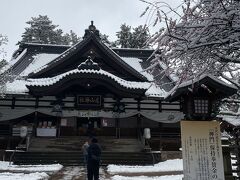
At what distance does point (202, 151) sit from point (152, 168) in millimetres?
7976

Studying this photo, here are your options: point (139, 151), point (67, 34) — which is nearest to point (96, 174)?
point (139, 151)

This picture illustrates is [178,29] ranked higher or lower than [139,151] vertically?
higher

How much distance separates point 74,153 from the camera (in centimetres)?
1759

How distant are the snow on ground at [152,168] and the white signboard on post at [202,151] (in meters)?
6.40

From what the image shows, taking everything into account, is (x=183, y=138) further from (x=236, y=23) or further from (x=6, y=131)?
(x=6, y=131)

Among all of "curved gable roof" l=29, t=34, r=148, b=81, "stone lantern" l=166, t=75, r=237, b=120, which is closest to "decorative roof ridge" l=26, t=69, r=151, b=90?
"curved gable roof" l=29, t=34, r=148, b=81

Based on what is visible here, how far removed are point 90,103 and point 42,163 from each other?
21.2 feet

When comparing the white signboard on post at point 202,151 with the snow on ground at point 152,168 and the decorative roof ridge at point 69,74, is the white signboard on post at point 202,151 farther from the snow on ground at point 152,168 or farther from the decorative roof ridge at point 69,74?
the decorative roof ridge at point 69,74

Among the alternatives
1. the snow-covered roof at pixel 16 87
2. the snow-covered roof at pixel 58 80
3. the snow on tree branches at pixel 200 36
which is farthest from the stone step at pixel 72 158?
the snow on tree branches at pixel 200 36

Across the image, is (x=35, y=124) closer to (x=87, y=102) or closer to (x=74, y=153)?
(x=87, y=102)

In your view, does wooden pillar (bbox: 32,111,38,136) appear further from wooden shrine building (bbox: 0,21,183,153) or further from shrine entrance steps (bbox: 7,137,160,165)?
shrine entrance steps (bbox: 7,137,160,165)

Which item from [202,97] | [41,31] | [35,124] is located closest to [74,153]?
[35,124]

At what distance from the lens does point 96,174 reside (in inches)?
382

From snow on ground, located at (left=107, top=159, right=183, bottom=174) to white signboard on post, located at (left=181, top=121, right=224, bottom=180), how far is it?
252 inches
